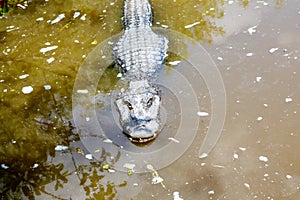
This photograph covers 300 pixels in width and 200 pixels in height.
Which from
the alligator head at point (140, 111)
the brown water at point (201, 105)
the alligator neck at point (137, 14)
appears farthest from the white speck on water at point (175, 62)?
the alligator neck at point (137, 14)

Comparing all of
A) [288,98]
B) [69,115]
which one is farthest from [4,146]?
[288,98]

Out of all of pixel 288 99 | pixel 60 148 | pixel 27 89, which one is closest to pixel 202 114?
pixel 288 99

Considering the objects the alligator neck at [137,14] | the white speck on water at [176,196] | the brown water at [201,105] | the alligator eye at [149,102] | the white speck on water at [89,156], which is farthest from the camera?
the alligator neck at [137,14]

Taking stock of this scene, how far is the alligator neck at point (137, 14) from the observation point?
7.27 metres

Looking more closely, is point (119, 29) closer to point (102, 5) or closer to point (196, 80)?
point (102, 5)

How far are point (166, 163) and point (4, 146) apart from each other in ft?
7.33

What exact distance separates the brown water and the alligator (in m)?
0.38

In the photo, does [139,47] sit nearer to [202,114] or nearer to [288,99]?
[202,114]

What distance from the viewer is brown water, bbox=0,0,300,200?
454 cm

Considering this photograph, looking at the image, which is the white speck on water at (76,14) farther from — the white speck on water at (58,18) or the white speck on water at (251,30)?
the white speck on water at (251,30)

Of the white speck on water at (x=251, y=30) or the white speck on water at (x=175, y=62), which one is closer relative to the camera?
the white speck on water at (x=175, y=62)

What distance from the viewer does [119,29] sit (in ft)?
24.6

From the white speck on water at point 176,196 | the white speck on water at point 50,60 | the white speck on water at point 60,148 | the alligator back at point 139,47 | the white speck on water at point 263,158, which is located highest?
the alligator back at point 139,47

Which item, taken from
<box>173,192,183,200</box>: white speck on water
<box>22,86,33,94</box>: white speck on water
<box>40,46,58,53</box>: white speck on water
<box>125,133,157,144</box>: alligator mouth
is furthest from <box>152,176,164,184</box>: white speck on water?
<box>40,46,58,53</box>: white speck on water
